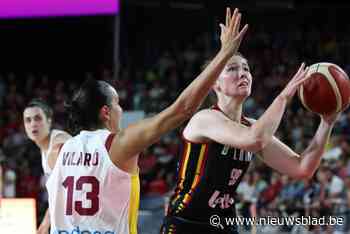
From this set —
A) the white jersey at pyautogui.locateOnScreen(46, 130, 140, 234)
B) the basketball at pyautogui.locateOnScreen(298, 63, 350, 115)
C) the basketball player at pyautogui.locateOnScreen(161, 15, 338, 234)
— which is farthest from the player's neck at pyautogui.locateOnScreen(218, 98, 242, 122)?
the white jersey at pyautogui.locateOnScreen(46, 130, 140, 234)

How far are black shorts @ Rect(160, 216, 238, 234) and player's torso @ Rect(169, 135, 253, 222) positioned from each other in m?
0.03

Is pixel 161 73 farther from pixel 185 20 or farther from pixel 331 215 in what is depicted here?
pixel 331 215

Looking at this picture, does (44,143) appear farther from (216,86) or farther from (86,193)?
(86,193)

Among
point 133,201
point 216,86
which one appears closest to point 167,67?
point 216,86

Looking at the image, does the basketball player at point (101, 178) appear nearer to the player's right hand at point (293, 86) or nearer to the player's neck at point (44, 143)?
the player's right hand at point (293, 86)

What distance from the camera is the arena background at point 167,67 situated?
11.4m

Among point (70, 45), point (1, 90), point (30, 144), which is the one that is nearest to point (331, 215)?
point (30, 144)

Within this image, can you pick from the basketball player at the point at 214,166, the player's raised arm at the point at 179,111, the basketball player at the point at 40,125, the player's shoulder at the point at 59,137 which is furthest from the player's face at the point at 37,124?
the player's raised arm at the point at 179,111

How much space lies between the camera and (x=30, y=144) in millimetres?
14391

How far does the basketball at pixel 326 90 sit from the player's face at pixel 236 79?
366 mm

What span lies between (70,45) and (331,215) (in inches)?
408

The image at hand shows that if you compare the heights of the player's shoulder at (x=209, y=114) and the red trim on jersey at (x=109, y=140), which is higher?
the red trim on jersey at (x=109, y=140)

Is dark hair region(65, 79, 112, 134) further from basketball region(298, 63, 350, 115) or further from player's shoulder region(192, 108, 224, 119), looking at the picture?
basketball region(298, 63, 350, 115)

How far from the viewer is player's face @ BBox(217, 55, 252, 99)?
15.0 feet
